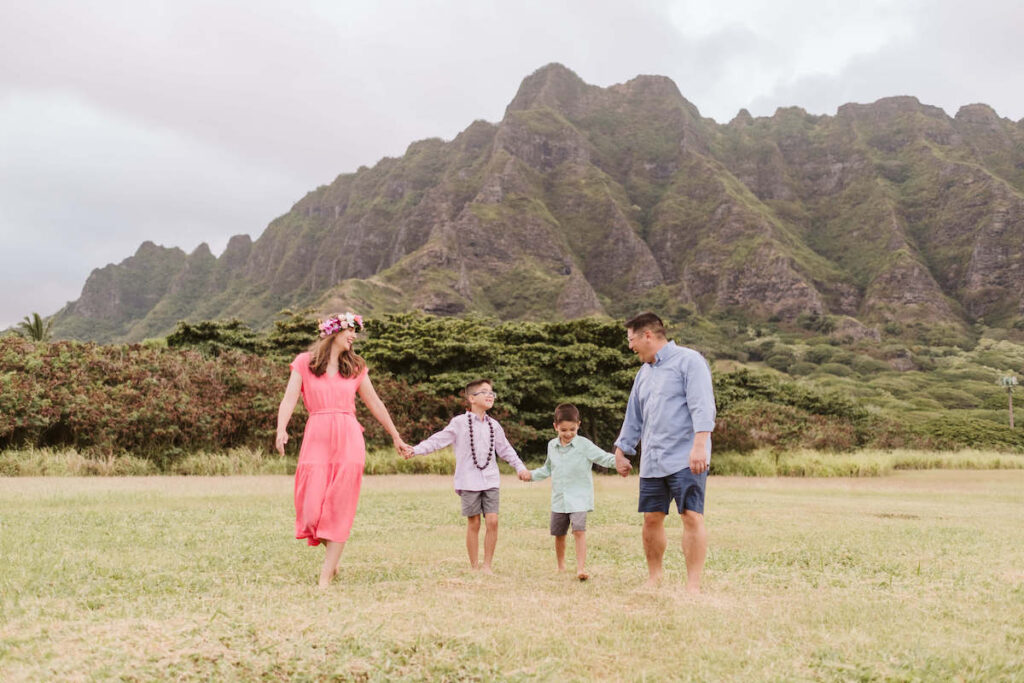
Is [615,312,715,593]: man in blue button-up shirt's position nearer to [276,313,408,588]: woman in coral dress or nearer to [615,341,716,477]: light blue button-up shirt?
[615,341,716,477]: light blue button-up shirt

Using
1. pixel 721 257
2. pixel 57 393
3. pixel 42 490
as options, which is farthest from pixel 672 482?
pixel 721 257

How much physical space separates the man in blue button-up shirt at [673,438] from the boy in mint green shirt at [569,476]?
0.77 metres

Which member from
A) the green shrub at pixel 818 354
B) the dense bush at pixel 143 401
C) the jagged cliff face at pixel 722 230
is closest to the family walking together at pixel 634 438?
the dense bush at pixel 143 401

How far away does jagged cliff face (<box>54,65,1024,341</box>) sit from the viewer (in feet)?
430

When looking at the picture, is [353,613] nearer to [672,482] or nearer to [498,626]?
[498,626]

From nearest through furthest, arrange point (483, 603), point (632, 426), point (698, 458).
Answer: point (483, 603), point (698, 458), point (632, 426)

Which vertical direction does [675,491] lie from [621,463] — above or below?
below

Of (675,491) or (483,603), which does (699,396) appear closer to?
(675,491)

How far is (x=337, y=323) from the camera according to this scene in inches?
238

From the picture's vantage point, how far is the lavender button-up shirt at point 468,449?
Answer: 6.75m

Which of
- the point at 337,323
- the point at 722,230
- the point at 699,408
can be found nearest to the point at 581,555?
the point at 699,408

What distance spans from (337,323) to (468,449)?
70.0 inches

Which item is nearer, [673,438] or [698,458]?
[698,458]

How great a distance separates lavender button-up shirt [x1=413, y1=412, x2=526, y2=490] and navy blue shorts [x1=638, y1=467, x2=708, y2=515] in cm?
134
